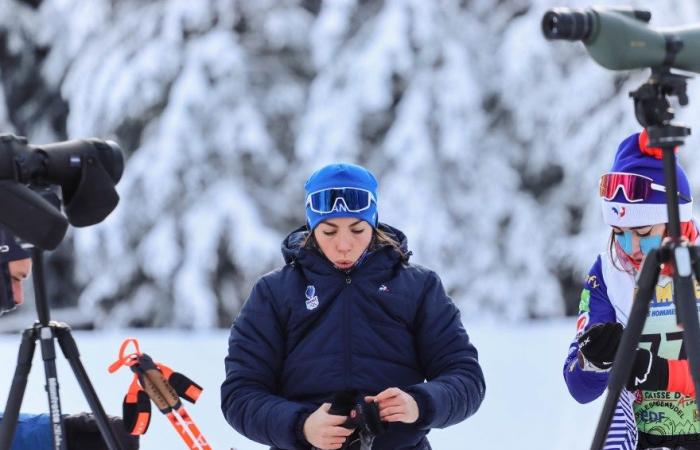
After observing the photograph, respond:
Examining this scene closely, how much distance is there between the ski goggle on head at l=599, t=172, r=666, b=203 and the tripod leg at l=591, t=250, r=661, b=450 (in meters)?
0.57

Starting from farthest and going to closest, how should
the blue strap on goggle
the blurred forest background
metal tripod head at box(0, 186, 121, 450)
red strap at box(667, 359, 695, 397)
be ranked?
the blurred forest background → the blue strap on goggle → red strap at box(667, 359, 695, 397) → metal tripod head at box(0, 186, 121, 450)

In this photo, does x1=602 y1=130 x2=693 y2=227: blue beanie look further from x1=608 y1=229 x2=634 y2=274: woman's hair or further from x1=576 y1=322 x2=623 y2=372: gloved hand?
x1=576 y1=322 x2=623 y2=372: gloved hand

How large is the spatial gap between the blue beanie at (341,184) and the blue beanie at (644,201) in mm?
539

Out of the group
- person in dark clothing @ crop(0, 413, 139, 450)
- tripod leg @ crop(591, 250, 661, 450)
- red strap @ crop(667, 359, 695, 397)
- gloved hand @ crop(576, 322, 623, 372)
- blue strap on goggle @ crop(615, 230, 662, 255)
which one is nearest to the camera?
tripod leg @ crop(591, 250, 661, 450)

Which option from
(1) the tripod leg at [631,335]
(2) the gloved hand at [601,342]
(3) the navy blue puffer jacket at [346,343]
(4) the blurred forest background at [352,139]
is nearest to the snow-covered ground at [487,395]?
(3) the navy blue puffer jacket at [346,343]

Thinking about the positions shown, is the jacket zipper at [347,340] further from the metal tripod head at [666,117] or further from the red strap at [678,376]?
the metal tripod head at [666,117]

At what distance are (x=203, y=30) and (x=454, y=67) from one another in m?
2.31

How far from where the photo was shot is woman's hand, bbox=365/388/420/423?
7.49 feet

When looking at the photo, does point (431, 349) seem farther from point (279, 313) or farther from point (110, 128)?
point (110, 128)

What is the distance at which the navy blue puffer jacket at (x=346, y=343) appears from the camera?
2.46m

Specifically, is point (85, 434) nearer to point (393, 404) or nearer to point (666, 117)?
point (393, 404)

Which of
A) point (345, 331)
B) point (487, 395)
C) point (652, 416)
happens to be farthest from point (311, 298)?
point (487, 395)

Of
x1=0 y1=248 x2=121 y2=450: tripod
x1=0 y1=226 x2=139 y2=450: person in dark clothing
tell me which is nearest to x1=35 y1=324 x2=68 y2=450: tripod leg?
x1=0 y1=248 x2=121 y2=450: tripod

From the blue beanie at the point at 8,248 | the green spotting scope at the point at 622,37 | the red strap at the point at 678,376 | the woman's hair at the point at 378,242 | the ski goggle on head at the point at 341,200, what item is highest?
the green spotting scope at the point at 622,37
